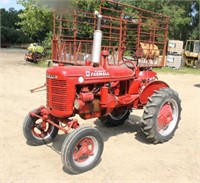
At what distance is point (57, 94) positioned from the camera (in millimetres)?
3986

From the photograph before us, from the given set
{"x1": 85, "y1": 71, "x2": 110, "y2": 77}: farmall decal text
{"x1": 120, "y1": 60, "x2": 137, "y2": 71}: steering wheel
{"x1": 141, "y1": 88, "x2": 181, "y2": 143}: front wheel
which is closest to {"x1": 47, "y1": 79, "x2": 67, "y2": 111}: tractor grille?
{"x1": 85, "y1": 71, "x2": 110, "y2": 77}: farmall decal text

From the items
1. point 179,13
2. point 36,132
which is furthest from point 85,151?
point 179,13

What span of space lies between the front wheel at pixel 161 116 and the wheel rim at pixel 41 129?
1.45 meters

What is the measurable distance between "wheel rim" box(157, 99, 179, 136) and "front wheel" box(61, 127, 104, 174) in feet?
4.46

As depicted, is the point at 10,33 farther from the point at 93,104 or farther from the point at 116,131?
the point at 93,104

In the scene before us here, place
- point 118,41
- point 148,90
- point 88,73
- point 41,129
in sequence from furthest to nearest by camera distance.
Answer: point 118,41
point 148,90
point 41,129
point 88,73

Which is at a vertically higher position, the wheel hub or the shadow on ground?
the wheel hub

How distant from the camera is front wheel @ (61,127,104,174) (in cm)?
361

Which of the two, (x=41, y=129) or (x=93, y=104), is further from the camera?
(x=41, y=129)

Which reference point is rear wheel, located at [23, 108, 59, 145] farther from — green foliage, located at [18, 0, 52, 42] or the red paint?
green foliage, located at [18, 0, 52, 42]

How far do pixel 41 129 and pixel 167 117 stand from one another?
6.66 ft

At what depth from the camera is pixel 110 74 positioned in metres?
4.44

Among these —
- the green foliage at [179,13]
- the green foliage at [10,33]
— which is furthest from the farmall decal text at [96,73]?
the green foliage at [10,33]

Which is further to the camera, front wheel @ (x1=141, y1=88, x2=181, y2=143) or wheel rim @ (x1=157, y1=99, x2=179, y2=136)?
wheel rim @ (x1=157, y1=99, x2=179, y2=136)
